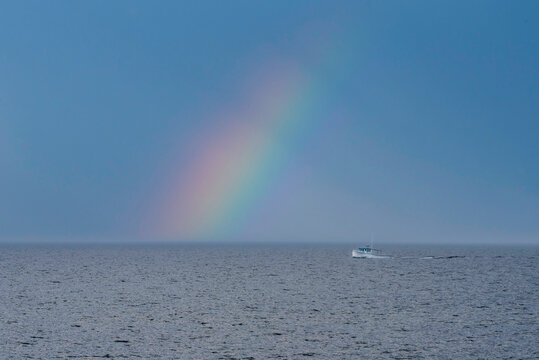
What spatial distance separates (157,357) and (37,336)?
32.8 feet

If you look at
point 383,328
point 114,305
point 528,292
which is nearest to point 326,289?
point 528,292

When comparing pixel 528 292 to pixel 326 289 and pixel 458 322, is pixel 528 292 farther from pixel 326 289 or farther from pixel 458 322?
pixel 458 322

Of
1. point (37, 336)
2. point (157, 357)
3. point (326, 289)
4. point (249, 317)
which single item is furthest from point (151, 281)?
point (157, 357)

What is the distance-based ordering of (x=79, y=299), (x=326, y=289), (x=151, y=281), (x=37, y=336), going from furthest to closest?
1. (x=151, y=281)
2. (x=326, y=289)
3. (x=79, y=299)
4. (x=37, y=336)

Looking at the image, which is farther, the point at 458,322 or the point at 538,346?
the point at 458,322

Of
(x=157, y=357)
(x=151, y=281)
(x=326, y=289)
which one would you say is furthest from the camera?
(x=151, y=281)

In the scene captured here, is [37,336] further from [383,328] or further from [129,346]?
[383,328]

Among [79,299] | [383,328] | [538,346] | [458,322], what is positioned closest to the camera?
[538,346]

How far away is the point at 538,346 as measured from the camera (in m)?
34.9

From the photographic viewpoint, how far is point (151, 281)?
287 ft

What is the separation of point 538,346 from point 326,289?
39.7 meters

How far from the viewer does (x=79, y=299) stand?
201 feet

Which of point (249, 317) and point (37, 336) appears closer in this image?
point (37, 336)

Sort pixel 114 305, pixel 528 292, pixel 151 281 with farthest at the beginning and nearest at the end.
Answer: pixel 151 281, pixel 528 292, pixel 114 305
